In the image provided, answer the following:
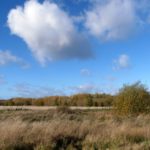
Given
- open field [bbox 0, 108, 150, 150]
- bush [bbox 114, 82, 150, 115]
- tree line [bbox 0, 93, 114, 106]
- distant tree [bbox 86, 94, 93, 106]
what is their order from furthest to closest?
distant tree [bbox 86, 94, 93, 106], tree line [bbox 0, 93, 114, 106], bush [bbox 114, 82, 150, 115], open field [bbox 0, 108, 150, 150]

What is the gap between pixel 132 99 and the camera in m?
38.4

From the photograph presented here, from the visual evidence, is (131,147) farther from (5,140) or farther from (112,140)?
(5,140)

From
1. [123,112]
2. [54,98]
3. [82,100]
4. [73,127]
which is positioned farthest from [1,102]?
[73,127]

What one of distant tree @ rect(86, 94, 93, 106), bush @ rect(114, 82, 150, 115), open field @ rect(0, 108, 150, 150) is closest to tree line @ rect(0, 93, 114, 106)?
distant tree @ rect(86, 94, 93, 106)

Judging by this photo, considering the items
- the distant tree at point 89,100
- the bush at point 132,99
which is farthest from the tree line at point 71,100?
the bush at point 132,99

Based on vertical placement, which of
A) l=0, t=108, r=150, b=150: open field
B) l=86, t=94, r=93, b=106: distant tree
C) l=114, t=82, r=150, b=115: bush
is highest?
l=86, t=94, r=93, b=106: distant tree

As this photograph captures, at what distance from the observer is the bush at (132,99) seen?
3831 cm

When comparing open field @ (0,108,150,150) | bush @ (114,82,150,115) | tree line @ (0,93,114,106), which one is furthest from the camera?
tree line @ (0,93,114,106)

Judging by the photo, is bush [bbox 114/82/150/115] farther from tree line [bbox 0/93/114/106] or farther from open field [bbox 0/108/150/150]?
tree line [bbox 0/93/114/106]

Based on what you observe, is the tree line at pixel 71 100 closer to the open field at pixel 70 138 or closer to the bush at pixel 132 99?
the bush at pixel 132 99

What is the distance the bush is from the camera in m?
38.3

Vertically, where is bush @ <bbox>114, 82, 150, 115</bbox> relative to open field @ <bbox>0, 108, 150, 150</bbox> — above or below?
above

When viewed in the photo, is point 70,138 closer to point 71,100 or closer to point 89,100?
point 89,100

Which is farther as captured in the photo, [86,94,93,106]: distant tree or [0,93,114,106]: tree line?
[86,94,93,106]: distant tree
